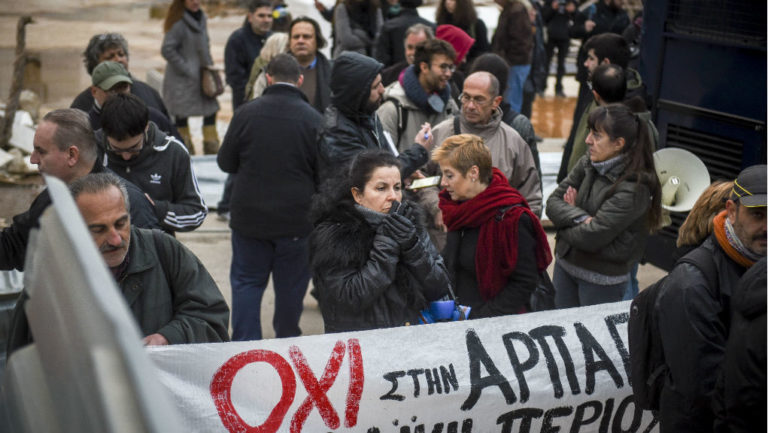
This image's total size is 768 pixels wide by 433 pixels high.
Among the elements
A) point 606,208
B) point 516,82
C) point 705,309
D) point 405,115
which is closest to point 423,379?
point 705,309

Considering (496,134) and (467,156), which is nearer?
(467,156)

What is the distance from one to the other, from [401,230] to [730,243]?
138 centimetres

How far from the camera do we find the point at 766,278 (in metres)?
2.68

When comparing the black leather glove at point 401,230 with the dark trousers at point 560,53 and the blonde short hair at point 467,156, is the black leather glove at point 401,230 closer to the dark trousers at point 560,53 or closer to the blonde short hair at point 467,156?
the blonde short hair at point 467,156

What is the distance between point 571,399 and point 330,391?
1.06 metres

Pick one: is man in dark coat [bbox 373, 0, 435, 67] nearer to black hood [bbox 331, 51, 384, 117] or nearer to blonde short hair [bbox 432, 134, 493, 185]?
black hood [bbox 331, 51, 384, 117]

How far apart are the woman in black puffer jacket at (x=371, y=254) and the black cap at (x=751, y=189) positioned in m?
1.37

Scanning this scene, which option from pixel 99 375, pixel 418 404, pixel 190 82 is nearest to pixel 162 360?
pixel 418 404

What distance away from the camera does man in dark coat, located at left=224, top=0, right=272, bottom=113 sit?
355 inches

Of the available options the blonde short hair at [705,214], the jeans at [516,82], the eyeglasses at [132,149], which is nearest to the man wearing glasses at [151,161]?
the eyeglasses at [132,149]

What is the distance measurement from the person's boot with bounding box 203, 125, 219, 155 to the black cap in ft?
26.3

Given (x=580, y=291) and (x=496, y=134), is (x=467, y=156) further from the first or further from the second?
(x=580, y=291)

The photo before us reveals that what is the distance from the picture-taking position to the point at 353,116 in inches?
207

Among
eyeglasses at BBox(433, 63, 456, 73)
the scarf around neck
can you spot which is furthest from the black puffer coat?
eyeglasses at BBox(433, 63, 456, 73)
